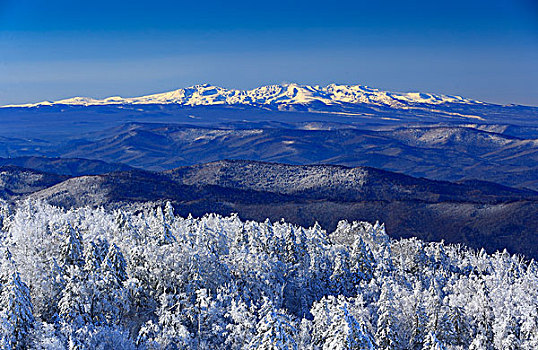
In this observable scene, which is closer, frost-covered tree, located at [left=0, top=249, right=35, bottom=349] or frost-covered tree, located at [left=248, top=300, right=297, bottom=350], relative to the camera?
frost-covered tree, located at [left=248, top=300, right=297, bottom=350]

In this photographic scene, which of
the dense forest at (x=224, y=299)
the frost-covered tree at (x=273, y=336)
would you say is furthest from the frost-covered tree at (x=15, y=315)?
the frost-covered tree at (x=273, y=336)

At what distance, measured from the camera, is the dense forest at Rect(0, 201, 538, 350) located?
47.5m

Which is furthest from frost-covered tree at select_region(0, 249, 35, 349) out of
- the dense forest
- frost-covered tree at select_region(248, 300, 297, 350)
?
frost-covered tree at select_region(248, 300, 297, 350)

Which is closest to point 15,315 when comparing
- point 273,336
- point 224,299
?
point 273,336

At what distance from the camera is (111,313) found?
180 feet

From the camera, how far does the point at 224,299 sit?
6047 centimetres

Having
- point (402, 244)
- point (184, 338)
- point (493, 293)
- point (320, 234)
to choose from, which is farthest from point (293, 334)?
point (402, 244)

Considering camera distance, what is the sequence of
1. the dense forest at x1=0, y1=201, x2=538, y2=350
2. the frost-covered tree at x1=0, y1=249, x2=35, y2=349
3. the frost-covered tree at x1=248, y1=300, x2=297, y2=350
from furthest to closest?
the dense forest at x1=0, y1=201, x2=538, y2=350
the frost-covered tree at x1=0, y1=249, x2=35, y2=349
the frost-covered tree at x1=248, y1=300, x2=297, y2=350

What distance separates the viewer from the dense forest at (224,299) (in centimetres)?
4747

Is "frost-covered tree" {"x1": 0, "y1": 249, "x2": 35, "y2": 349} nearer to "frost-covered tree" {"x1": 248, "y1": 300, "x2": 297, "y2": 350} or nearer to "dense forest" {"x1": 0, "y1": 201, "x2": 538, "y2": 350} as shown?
"dense forest" {"x1": 0, "y1": 201, "x2": 538, "y2": 350}

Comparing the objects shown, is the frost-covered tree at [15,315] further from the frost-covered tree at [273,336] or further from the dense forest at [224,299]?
the frost-covered tree at [273,336]

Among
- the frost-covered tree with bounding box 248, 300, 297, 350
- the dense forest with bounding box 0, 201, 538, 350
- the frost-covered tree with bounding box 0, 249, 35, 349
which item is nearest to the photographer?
the frost-covered tree with bounding box 248, 300, 297, 350

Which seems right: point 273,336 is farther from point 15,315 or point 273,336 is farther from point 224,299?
point 15,315

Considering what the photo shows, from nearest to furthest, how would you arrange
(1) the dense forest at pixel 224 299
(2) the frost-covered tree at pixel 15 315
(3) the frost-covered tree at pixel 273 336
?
(3) the frost-covered tree at pixel 273 336 < (2) the frost-covered tree at pixel 15 315 < (1) the dense forest at pixel 224 299
